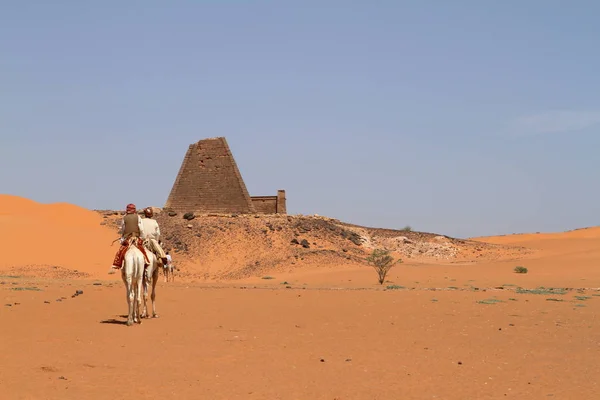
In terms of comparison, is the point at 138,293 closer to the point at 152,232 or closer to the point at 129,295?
the point at 129,295

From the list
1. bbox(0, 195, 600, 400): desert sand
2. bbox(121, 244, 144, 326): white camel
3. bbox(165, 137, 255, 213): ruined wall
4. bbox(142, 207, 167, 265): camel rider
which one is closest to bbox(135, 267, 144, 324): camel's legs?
bbox(121, 244, 144, 326): white camel

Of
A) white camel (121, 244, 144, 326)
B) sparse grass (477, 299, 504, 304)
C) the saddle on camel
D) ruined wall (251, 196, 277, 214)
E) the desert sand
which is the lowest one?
the desert sand

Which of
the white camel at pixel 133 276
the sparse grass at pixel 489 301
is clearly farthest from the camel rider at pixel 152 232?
the sparse grass at pixel 489 301

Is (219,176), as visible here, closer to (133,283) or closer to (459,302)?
(459,302)

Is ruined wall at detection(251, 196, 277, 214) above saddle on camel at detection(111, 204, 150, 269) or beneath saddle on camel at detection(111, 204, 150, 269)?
above

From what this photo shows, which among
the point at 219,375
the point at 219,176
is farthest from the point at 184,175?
the point at 219,375

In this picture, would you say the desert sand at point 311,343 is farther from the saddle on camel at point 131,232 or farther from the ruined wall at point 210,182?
the ruined wall at point 210,182

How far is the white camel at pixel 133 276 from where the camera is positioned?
15.1 meters

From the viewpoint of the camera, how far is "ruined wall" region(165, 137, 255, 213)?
1634 inches

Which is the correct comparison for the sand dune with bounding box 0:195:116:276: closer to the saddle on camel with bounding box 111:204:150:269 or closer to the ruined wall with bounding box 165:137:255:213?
the ruined wall with bounding box 165:137:255:213

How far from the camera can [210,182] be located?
4200 cm

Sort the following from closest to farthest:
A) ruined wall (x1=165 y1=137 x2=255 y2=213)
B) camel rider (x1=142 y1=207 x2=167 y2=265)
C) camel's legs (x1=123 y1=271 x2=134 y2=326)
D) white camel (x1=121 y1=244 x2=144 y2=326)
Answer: camel's legs (x1=123 y1=271 x2=134 y2=326) < white camel (x1=121 y1=244 x2=144 y2=326) < camel rider (x1=142 y1=207 x2=167 y2=265) < ruined wall (x1=165 y1=137 x2=255 y2=213)

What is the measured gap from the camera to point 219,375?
32.3 feet

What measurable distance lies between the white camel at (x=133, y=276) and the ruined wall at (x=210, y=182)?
84.6 feet
